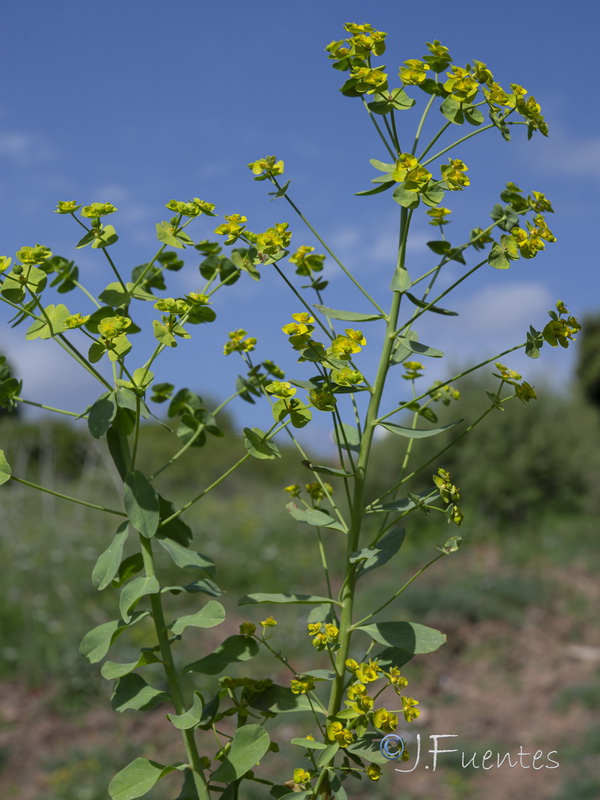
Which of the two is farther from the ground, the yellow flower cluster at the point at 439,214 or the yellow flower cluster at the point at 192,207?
the yellow flower cluster at the point at 439,214

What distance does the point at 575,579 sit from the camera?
6465mm

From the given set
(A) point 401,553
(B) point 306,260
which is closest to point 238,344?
(B) point 306,260

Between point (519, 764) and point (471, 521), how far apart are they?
14.4 ft

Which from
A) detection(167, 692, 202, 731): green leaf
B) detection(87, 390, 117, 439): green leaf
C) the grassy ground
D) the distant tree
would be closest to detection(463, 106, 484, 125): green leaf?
detection(87, 390, 117, 439): green leaf

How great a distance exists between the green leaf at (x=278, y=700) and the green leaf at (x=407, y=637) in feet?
0.41

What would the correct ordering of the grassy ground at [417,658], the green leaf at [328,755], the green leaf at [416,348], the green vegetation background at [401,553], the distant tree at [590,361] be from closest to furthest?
the green leaf at [328,755]
the green leaf at [416,348]
the grassy ground at [417,658]
the green vegetation background at [401,553]
the distant tree at [590,361]

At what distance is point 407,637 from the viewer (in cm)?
98

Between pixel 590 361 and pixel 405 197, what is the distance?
1698cm

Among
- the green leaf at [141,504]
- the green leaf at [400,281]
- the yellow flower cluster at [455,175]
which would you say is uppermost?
the yellow flower cluster at [455,175]

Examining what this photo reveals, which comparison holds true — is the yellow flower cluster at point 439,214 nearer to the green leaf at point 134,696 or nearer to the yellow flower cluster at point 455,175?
the yellow flower cluster at point 455,175

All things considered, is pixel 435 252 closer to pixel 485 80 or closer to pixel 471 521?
pixel 485 80

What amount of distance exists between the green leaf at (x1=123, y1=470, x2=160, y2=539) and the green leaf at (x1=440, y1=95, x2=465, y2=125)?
1.92 feet

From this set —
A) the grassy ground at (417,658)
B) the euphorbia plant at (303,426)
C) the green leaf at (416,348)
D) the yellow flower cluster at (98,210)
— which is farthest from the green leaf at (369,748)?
the grassy ground at (417,658)

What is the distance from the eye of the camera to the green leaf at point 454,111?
1015 mm
